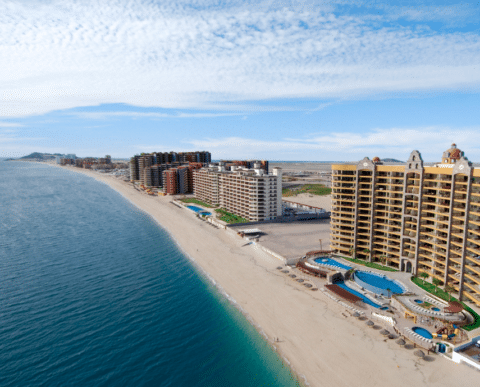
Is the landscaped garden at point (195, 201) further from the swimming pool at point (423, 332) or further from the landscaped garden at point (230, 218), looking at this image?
the swimming pool at point (423, 332)

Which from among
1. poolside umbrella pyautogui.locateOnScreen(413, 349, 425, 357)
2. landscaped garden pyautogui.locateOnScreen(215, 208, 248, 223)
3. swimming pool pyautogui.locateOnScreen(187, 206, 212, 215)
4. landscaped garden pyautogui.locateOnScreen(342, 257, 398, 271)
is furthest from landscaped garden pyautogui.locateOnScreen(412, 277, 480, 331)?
swimming pool pyautogui.locateOnScreen(187, 206, 212, 215)

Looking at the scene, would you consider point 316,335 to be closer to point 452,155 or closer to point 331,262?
point 331,262

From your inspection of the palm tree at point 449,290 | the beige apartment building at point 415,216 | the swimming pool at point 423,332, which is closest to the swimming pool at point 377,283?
the beige apartment building at point 415,216

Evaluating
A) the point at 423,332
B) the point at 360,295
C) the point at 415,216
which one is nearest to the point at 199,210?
the point at 360,295

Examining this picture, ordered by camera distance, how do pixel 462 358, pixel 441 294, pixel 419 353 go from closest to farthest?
pixel 462 358
pixel 419 353
pixel 441 294

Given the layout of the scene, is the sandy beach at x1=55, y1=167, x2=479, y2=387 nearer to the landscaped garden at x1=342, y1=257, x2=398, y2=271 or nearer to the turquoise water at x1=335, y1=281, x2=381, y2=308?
the turquoise water at x1=335, y1=281, x2=381, y2=308

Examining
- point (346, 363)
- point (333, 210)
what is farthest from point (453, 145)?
point (346, 363)

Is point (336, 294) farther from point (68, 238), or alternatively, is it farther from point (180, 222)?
point (68, 238)
